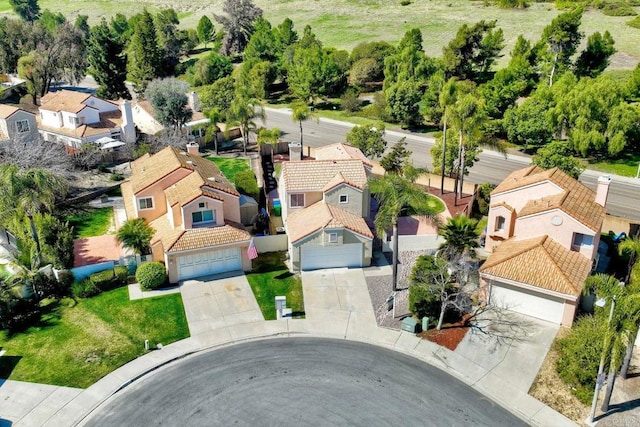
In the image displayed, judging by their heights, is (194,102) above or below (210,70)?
below

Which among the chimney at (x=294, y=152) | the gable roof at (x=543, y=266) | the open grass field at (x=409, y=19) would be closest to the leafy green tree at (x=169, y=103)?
the chimney at (x=294, y=152)

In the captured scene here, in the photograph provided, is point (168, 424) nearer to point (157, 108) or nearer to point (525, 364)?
point (525, 364)

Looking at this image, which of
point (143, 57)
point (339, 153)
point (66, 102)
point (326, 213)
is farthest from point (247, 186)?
point (143, 57)

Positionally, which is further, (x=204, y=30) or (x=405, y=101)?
(x=204, y=30)

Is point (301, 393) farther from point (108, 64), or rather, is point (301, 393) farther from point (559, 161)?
point (108, 64)

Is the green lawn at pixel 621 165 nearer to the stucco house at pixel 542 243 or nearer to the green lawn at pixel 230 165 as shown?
the stucco house at pixel 542 243

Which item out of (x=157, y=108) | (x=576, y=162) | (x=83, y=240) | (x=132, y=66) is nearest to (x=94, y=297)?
(x=83, y=240)

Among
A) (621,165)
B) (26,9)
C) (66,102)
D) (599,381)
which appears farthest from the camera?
(26,9)
